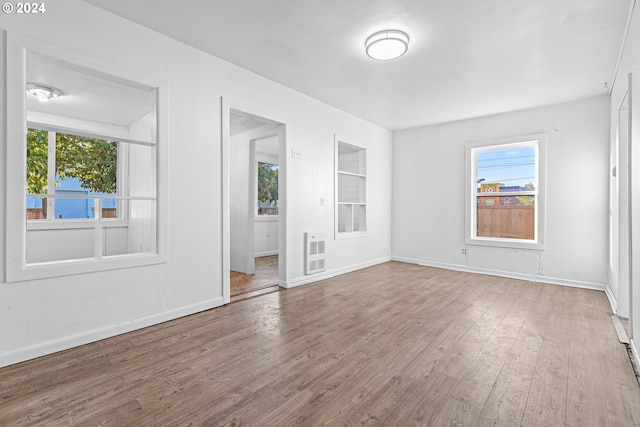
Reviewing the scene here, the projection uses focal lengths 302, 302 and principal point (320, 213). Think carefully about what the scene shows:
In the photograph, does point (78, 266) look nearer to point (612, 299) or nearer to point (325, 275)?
point (325, 275)

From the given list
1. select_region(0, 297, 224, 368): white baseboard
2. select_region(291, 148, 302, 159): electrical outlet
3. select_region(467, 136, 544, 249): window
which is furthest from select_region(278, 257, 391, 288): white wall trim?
select_region(467, 136, 544, 249): window

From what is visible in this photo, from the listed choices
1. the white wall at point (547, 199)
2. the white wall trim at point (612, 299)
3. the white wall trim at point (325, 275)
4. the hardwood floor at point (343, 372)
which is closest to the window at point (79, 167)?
the hardwood floor at point (343, 372)

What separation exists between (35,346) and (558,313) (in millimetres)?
4833

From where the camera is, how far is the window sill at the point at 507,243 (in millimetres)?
4805

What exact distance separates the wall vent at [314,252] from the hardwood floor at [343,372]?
45.5 inches

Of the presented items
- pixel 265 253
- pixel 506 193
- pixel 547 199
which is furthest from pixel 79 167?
pixel 547 199

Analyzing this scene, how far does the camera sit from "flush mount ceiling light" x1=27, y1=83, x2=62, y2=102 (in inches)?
150

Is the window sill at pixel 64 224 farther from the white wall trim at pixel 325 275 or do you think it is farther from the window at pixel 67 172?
the white wall trim at pixel 325 275

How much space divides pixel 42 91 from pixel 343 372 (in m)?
4.90

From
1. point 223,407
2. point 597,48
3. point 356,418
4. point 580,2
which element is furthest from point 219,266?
point 597,48

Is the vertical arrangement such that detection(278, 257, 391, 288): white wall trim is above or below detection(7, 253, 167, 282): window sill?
below

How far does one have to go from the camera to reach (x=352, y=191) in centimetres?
644

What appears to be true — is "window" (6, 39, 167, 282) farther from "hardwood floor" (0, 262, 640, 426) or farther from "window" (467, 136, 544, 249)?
"window" (467, 136, 544, 249)

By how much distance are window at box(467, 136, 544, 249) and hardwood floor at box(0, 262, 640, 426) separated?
1885 millimetres
